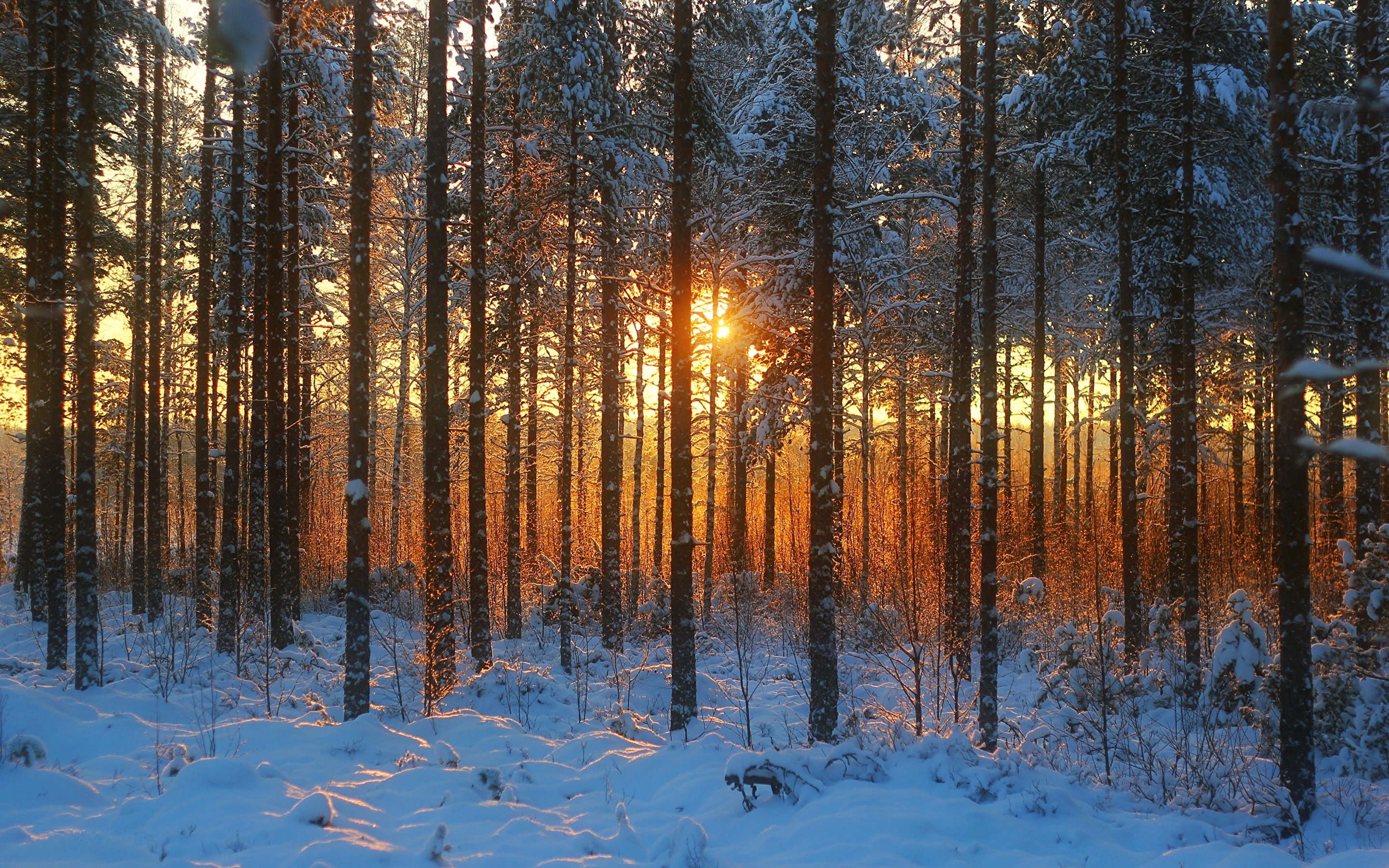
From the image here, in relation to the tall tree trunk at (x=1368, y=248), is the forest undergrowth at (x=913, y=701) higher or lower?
lower

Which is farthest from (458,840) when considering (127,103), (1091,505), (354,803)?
(1091,505)

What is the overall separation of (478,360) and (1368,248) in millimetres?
14436

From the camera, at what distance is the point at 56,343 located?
39.0 feet

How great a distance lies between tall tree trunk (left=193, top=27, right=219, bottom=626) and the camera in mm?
16000

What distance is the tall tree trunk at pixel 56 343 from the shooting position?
11836 millimetres

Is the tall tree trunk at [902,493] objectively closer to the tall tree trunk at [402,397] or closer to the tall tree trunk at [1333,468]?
the tall tree trunk at [1333,468]

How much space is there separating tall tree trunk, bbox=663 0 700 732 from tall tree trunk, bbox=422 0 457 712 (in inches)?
143

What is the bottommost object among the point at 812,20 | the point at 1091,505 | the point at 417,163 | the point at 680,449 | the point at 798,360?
the point at 1091,505

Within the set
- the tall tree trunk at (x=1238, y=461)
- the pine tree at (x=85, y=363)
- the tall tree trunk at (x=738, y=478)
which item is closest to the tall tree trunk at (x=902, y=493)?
the tall tree trunk at (x=738, y=478)

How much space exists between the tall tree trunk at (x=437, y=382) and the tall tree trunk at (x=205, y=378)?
232 inches

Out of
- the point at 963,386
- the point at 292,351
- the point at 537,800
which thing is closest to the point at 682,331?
the point at 963,386

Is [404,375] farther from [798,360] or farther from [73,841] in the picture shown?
[73,841]

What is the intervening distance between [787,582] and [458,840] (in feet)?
50.5

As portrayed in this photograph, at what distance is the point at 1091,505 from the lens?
26906 mm
